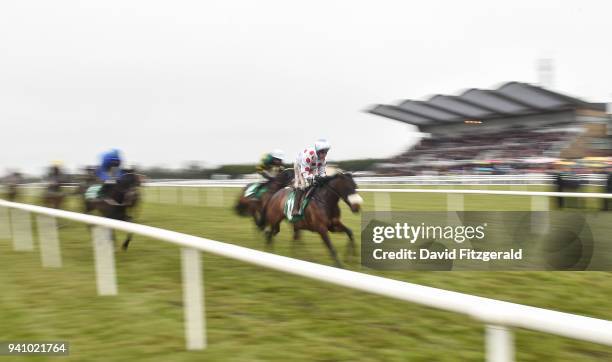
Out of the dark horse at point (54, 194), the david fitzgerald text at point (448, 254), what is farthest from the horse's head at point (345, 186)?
the dark horse at point (54, 194)

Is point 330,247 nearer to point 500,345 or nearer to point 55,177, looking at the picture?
point 500,345

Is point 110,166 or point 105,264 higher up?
point 110,166

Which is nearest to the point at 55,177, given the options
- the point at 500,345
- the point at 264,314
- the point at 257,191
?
the point at 257,191

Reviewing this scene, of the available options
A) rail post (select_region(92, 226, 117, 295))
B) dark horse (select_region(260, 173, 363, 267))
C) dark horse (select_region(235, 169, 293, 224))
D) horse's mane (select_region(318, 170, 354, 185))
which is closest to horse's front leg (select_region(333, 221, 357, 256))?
dark horse (select_region(260, 173, 363, 267))

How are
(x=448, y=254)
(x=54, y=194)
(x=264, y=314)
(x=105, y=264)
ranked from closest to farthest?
1. (x=264, y=314)
2. (x=105, y=264)
3. (x=448, y=254)
4. (x=54, y=194)

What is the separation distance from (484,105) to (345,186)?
27.0 meters

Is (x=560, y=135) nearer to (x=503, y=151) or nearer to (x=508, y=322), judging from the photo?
(x=503, y=151)

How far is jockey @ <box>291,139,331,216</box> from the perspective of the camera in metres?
5.43

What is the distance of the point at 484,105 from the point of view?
29328mm

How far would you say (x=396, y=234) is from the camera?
5.32m

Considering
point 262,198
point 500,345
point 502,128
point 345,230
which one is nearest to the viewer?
point 500,345

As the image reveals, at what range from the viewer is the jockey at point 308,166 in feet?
17.8

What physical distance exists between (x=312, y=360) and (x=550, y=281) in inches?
114

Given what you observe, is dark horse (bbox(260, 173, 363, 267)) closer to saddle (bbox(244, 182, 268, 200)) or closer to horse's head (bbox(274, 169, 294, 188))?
horse's head (bbox(274, 169, 294, 188))
